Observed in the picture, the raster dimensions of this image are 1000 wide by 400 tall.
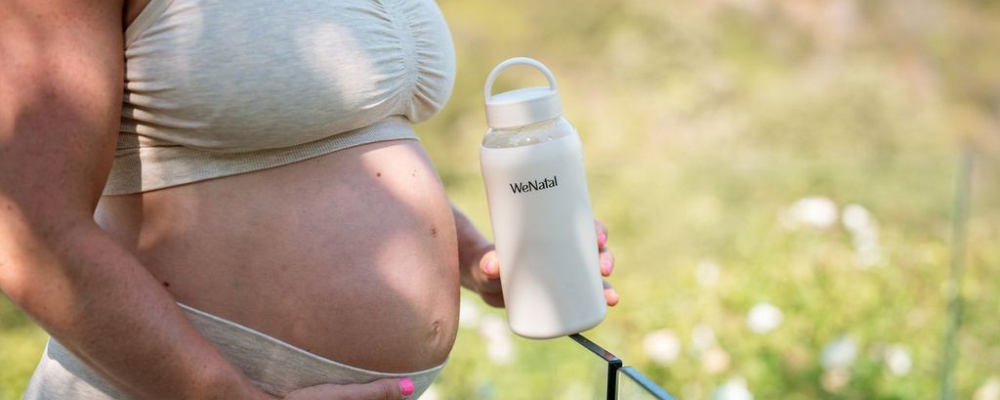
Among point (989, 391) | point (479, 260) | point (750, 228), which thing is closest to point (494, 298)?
point (479, 260)

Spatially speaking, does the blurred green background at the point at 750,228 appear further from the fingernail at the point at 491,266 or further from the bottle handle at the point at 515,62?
the bottle handle at the point at 515,62

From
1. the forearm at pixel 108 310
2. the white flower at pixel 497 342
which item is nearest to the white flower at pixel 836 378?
the white flower at pixel 497 342

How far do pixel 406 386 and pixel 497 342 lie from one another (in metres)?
1.96

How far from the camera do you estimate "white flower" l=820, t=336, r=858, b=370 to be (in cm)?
283

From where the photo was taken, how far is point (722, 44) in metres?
6.33

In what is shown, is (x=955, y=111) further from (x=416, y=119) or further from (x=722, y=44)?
(x=416, y=119)

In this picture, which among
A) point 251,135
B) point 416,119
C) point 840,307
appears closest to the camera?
point 251,135

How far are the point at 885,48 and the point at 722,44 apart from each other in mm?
1075

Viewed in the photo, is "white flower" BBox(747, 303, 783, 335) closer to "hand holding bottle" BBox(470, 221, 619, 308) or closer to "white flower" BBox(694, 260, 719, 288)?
"white flower" BBox(694, 260, 719, 288)

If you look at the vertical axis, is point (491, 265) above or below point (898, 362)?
above

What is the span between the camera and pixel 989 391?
2.89m

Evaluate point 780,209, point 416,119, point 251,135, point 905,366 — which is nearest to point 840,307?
point 905,366

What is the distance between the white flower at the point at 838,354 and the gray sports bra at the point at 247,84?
2.13 m

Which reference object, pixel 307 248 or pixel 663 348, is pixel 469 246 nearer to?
pixel 307 248
